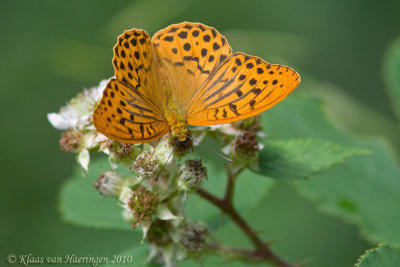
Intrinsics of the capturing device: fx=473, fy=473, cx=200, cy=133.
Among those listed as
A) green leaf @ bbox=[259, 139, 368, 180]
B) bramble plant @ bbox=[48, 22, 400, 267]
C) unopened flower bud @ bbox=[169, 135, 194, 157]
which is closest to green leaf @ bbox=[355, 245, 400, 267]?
bramble plant @ bbox=[48, 22, 400, 267]

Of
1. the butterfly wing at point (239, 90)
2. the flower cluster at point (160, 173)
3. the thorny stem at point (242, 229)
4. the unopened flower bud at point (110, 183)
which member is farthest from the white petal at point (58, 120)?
the thorny stem at point (242, 229)

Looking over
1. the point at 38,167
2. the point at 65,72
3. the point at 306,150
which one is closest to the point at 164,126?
the point at 306,150

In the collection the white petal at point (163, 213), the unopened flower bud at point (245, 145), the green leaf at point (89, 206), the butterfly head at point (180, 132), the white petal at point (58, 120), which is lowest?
the green leaf at point (89, 206)

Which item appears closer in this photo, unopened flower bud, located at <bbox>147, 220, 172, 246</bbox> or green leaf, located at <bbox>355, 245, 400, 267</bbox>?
green leaf, located at <bbox>355, 245, 400, 267</bbox>

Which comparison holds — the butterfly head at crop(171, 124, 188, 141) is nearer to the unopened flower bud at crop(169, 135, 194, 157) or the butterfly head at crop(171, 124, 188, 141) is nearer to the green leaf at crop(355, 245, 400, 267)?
the unopened flower bud at crop(169, 135, 194, 157)

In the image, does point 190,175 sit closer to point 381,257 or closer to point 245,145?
point 245,145

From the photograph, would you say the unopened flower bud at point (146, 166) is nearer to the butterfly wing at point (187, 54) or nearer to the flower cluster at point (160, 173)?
the flower cluster at point (160, 173)
